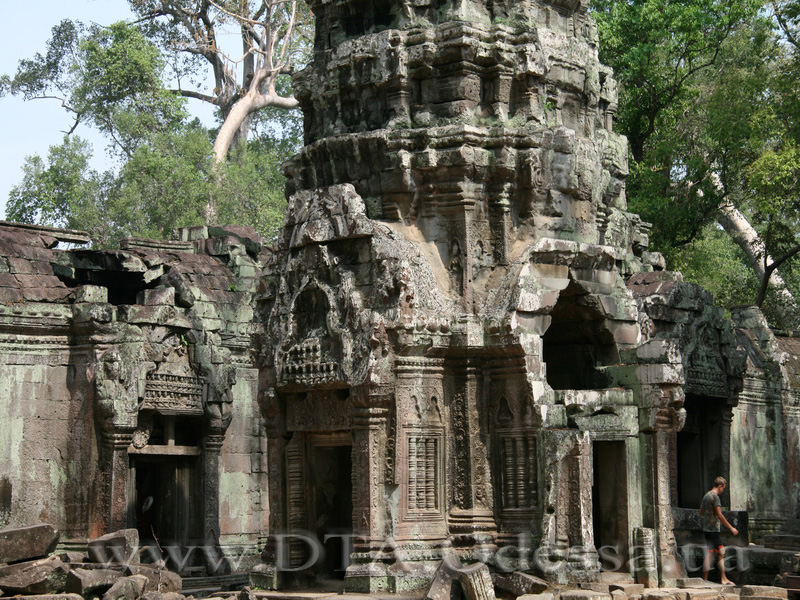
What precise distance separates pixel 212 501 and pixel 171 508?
645mm

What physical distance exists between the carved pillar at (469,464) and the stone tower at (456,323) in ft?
0.08

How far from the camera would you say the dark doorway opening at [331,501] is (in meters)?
14.7

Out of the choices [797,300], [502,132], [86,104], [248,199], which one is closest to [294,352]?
[502,132]

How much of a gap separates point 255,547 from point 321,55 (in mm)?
8470

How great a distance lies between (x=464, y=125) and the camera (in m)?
14.2

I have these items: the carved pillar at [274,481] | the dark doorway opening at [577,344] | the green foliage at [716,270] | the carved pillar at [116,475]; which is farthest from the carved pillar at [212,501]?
the green foliage at [716,270]

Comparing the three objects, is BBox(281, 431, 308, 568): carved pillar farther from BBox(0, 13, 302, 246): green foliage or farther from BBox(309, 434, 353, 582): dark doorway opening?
BBox(0, 13, 302, 246): green foliage

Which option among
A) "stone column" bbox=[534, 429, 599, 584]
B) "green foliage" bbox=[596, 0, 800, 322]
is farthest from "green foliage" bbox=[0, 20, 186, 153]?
"stone column" bbox=[534, 429, 599, 584]

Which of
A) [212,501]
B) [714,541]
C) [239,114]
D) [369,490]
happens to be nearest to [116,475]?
[212,501]

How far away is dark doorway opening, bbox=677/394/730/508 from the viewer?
20422 mm

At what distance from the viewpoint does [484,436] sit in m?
14.0

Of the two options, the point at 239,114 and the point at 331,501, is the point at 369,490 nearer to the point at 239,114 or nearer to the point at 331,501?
the point at 331,501

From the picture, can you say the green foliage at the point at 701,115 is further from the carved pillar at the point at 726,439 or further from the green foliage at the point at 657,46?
the carved pillar at the point at 726,439

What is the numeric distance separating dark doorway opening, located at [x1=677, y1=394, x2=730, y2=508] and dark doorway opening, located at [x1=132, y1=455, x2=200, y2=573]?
7.65 meters
